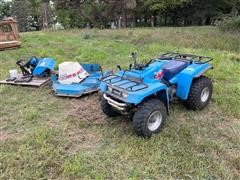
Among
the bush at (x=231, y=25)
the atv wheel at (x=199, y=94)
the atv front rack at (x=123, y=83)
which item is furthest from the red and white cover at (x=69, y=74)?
the bush at (x=231, y=25)

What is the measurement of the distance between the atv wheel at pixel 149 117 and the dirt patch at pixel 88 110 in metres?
0.67

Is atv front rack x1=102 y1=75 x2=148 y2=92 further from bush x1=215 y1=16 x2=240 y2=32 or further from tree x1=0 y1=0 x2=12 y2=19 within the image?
tree x1=0 y1=0 x2=12 y2=19

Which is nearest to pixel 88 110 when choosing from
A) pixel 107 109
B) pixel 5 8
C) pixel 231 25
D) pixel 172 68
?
pixel 107 109

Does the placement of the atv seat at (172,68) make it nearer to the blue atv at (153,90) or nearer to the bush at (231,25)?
the blue atv at (153,90)

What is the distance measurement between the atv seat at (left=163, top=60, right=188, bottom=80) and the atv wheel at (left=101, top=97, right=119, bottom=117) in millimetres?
779

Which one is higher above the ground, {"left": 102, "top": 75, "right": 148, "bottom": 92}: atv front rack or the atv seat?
the atv seat

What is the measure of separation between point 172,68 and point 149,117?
0.84 meters

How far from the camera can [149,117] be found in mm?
2869

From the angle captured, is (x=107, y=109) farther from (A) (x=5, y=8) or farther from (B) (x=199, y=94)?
(A) (x=5, y=8)

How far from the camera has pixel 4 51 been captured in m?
8.20

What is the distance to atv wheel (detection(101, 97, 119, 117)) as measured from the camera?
133 inches

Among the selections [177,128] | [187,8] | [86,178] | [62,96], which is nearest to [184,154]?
[177,128]

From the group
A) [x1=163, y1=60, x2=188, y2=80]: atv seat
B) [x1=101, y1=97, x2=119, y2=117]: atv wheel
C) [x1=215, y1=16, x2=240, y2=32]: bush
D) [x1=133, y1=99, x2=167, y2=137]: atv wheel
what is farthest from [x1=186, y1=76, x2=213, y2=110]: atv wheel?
[x1=215, y1=16, x2=240, y2=32]: bush

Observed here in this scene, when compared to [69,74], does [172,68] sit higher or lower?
higher
